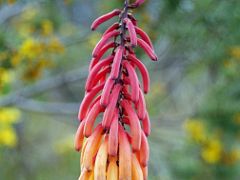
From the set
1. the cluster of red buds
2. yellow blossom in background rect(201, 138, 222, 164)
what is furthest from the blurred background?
the cluster of red buds

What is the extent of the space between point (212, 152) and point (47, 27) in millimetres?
3178

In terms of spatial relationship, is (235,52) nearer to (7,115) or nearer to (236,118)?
(236,118)

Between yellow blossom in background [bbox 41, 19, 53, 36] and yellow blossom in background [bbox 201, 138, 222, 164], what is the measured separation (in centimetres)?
287

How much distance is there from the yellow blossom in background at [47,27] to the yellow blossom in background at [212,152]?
9.41 ft

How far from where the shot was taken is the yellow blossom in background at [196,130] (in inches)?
319

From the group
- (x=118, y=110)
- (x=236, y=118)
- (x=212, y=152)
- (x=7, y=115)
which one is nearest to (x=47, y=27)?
(x=7, y=115)

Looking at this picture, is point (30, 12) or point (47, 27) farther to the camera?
point (30, 12)

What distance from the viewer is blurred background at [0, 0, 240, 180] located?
203 inches

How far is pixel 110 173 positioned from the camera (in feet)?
8.58

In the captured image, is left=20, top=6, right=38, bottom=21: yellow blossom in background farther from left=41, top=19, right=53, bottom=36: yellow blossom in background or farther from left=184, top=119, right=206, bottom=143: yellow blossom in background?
left=184, top=119, right=206, bottom=143: yellow blossom in background

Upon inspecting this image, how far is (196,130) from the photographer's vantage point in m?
8.20

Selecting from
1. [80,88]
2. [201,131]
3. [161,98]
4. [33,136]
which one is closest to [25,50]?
[201,131]

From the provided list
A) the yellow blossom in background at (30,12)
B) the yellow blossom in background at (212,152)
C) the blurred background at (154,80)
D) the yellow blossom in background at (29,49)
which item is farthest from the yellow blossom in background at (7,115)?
the yellow blossom in background at (212,152)

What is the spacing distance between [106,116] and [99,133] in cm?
15
